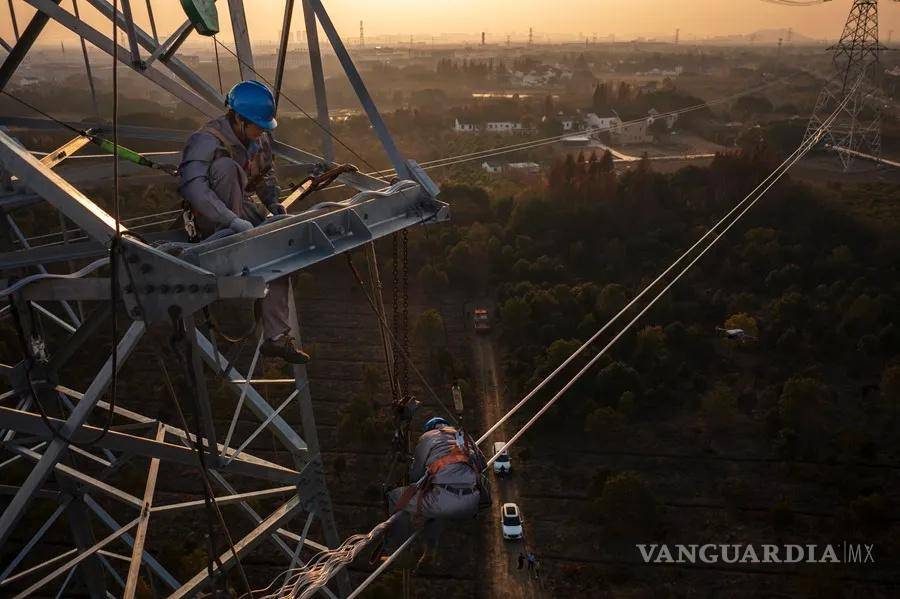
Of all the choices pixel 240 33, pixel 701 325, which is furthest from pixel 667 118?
pixel 240 33

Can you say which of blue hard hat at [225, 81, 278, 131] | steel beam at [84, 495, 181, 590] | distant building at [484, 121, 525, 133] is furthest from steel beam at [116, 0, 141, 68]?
distant building at [484, 121, 525, 133]

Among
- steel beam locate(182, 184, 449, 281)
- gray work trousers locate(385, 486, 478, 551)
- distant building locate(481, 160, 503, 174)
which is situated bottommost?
distant building locate(481, 160, 503, 174)

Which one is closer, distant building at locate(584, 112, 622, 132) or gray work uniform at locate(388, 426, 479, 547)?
gray work uniform at locate(388, 426, 479, 547)

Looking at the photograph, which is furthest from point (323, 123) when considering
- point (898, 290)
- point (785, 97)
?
point (785, 97)

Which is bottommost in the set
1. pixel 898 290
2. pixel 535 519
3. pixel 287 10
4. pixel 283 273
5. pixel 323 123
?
pixel 535 519

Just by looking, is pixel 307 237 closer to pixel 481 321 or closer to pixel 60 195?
pixel 60 195

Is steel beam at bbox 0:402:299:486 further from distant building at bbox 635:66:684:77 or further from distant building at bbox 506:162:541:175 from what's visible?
distant building at bbox 635:66:684:77

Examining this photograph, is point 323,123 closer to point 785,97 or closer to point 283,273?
point 283,273
